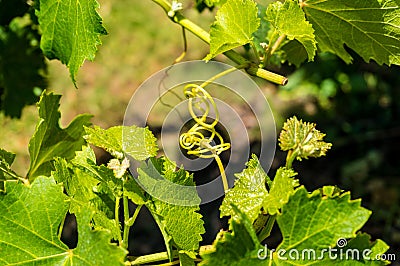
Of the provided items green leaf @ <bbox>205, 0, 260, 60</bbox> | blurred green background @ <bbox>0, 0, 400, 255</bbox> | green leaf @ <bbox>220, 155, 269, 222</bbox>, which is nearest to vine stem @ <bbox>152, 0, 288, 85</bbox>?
green leaf @ <bbox>205, 0, 260, 60</bbox>

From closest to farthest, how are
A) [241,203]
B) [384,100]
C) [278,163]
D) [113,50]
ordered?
1. [241,203]
2. [278,163]
3. [384,100]
4. [113,50]

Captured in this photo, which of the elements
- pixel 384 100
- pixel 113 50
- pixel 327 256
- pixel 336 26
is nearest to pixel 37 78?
pixel 336 26

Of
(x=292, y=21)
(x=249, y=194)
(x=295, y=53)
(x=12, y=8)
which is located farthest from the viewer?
(x=12, y=8)

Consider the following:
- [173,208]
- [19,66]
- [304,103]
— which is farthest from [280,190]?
[304,103]

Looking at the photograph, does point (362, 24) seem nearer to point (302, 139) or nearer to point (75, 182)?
point (302, 139)

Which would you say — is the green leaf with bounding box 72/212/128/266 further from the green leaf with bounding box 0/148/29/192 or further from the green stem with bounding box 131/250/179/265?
the green leaf with bounding box 0/148/29/192

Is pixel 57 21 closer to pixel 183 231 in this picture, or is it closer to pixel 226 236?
pixel 183 231
